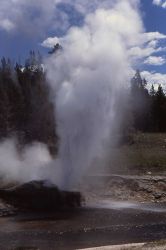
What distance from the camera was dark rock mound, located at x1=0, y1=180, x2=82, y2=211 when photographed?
33.2 metres

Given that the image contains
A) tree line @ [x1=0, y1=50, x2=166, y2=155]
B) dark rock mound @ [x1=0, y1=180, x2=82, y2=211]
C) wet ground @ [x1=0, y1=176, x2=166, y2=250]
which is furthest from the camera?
tree line @ [x1=0, y1=50, x2=166, y2=155]

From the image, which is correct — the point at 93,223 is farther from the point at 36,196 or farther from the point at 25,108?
the point at 25,108

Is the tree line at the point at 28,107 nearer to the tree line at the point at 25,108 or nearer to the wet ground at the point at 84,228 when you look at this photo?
the tree line at the point at 25,108

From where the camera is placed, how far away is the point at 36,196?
109 feet

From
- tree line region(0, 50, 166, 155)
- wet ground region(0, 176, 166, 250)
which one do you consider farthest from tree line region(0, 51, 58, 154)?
wet ground region(0, 176, 166, 250)

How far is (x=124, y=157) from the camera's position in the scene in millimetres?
56875

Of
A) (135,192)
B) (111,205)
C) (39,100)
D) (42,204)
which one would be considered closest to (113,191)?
(135,192)

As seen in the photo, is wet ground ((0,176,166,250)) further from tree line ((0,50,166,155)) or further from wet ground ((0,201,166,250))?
tree line ((0,50,166,155))

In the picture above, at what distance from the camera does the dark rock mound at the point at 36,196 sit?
33.2 m

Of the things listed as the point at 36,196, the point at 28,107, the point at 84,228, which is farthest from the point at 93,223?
the point at 28,107

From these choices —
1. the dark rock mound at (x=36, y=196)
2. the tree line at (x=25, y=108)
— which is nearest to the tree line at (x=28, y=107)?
the tree line at (x=25, y=108)

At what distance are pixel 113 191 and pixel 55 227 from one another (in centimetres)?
1254

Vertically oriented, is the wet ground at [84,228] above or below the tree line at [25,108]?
below

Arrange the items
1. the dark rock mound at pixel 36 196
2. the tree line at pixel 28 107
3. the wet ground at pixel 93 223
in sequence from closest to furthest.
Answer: the wet ground at pixel 93 223 < the dark rock mound at pixel 36 196 < the tree line at pixel 28 107
